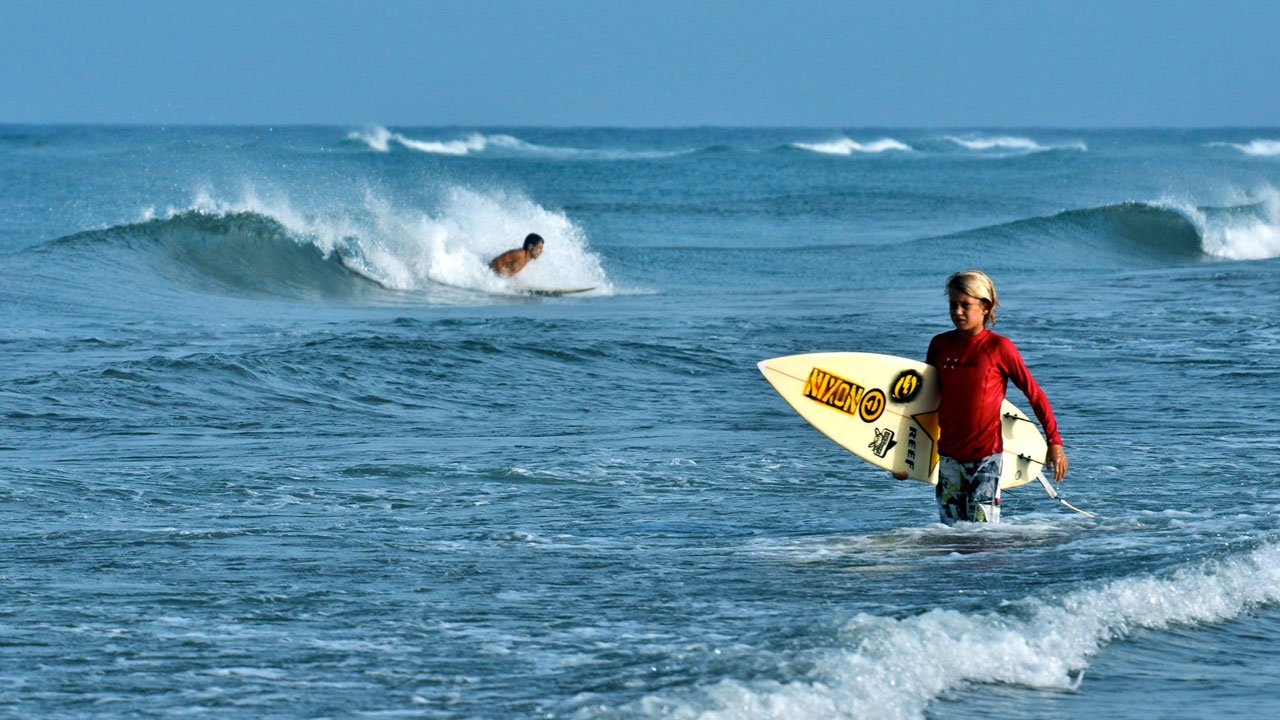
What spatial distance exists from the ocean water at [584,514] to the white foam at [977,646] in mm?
13

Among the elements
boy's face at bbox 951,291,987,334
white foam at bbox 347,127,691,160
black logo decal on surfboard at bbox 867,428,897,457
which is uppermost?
→ white foam at bbox 347,127,691,160

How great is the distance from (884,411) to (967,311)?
0.97m

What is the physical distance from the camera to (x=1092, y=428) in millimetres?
8547

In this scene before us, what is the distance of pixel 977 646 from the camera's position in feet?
14.2

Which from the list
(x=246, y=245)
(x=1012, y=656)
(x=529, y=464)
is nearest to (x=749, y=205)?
(x=246, y=245)

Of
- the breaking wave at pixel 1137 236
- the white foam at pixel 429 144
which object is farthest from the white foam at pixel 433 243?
the white foam at pixel 429 144

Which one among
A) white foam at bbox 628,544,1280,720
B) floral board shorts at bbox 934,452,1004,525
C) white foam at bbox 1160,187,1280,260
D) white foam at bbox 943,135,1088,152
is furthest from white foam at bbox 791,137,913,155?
white foam at bbox 628,544,1280,720

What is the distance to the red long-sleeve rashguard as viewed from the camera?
538 centimetres

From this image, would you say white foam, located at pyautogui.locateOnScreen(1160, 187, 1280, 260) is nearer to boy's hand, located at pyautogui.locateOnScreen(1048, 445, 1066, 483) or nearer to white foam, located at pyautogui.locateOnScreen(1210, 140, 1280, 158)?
boy's hand, located at pyautogui.locateOnScreen(1048, 445, 1066, 483)

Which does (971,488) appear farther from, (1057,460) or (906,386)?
(906,386)

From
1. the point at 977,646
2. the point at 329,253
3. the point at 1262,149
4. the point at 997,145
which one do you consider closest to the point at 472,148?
the point at 997,145

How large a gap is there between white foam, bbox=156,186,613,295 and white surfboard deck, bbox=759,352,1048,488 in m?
12.6

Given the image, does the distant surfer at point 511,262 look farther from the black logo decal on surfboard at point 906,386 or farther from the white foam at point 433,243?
the black logo decal on surfboard at point 906,386

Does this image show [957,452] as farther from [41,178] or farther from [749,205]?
[41,178]
